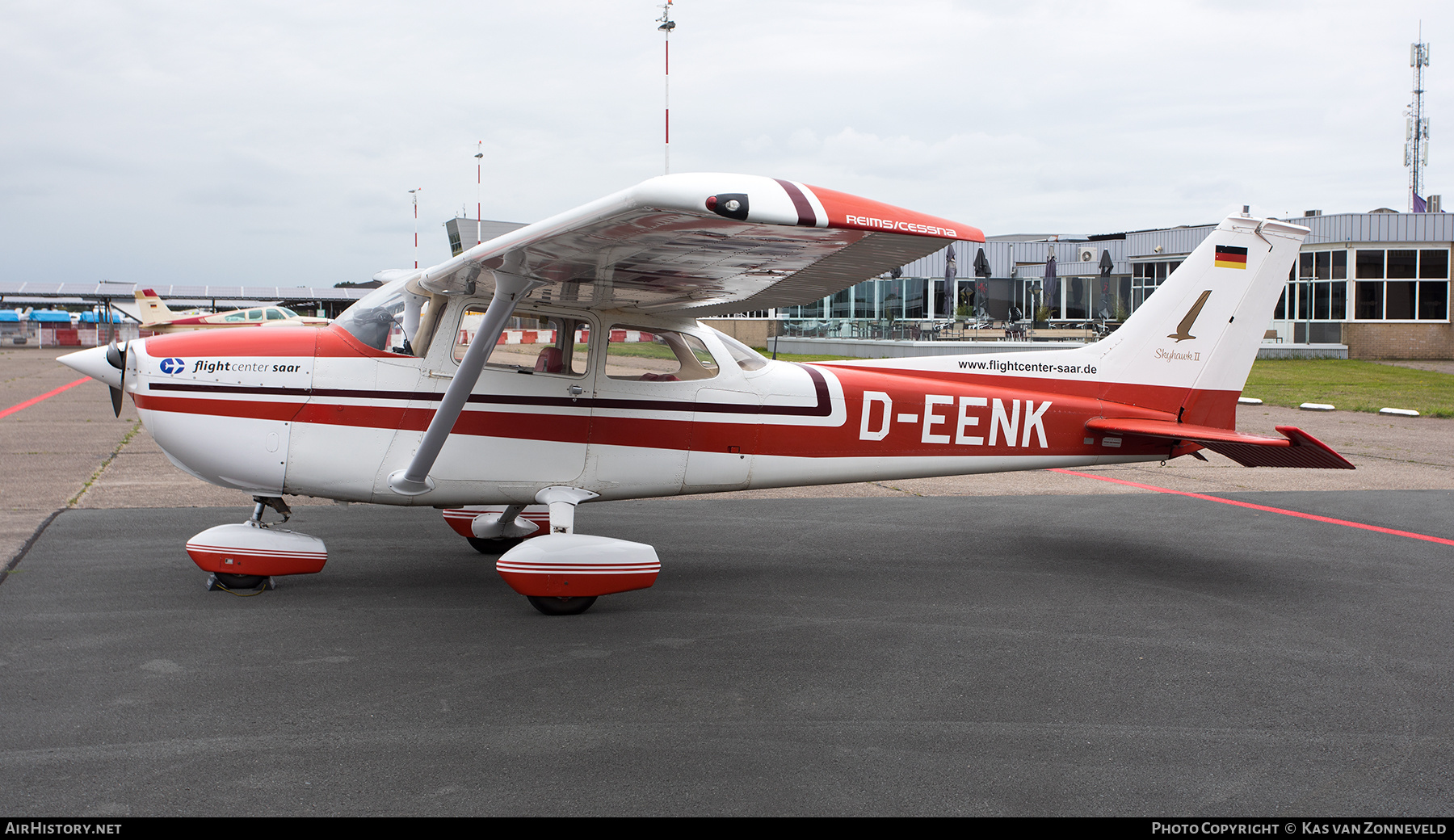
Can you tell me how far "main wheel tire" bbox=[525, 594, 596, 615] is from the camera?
530 cm

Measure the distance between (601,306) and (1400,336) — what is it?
35.6m

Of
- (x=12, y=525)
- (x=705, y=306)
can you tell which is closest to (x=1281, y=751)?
(x=705, y=306)

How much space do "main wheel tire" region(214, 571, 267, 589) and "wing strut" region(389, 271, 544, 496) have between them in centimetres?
106

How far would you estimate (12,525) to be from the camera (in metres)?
7.11

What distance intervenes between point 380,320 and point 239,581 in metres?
1.79

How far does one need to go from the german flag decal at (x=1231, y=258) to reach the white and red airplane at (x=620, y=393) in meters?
0.01

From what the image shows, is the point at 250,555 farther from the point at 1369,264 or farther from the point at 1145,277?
the point at 1145,277

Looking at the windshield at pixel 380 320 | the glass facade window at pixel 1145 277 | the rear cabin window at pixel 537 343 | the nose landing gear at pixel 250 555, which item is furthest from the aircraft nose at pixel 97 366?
the glass facade window at pixel 1145 277

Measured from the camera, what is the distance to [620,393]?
5.95 meters

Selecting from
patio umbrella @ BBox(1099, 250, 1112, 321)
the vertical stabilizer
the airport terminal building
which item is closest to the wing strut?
the vertical stabilizer

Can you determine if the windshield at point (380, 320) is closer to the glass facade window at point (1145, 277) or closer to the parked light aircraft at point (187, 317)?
the parked light aircraft at point (187, 317)

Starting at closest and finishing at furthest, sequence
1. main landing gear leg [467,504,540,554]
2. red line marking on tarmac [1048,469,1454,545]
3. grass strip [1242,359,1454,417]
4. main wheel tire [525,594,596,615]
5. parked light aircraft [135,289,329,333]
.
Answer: main wheel tire [525,594,596,615]
main landing gear leg [467,504,540,554]
red line marking on tarmac [1048,469,1454,545]
grass strip [1242,359,1454,417]
parked light aircraft [135,289,329,333]

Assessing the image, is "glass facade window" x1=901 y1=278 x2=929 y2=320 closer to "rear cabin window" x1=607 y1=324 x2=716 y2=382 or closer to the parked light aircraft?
the parked light aircraft

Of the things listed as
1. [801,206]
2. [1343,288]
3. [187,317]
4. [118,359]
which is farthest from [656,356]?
[1343,288]
